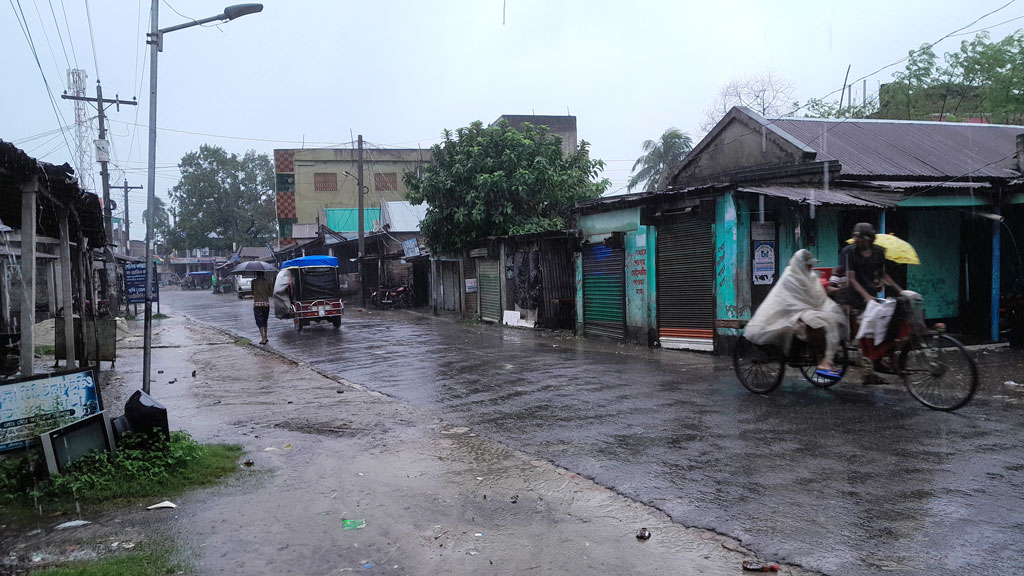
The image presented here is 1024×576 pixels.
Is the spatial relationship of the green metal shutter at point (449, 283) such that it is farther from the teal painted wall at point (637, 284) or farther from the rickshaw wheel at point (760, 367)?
the rickshaw wheel at point (760, 367)

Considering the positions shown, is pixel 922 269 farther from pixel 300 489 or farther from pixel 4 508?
pixel 4 508

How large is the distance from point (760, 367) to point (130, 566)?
6675mm

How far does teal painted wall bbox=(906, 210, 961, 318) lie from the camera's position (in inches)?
522

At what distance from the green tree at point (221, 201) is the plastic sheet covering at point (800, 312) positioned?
6303 centimetres

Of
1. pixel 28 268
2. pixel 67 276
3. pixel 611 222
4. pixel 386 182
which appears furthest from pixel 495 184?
pixel 386 182

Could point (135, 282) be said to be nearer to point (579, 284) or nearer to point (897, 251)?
point (579, 284)

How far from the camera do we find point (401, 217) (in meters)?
36.5

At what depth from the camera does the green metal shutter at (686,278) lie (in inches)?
484

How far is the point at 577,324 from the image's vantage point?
16.5 meters

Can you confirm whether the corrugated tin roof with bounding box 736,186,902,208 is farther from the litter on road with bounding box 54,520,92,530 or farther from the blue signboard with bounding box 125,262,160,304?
the blue signboard with bounding box 125,262,160,304

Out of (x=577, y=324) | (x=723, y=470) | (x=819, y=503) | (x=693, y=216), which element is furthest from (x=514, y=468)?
(x=577, y=324)

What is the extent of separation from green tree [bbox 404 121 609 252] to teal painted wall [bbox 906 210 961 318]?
1066cm

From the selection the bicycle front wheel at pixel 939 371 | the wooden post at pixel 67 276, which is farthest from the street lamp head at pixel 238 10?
the bicycle front wheel at pixel 939 371

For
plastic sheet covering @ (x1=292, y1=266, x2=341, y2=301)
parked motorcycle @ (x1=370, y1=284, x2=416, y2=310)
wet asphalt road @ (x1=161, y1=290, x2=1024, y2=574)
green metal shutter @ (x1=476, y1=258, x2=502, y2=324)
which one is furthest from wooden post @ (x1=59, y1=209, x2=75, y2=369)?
parked motorcycle @ (x1=370, y1=284, x2=416, y2=310)
